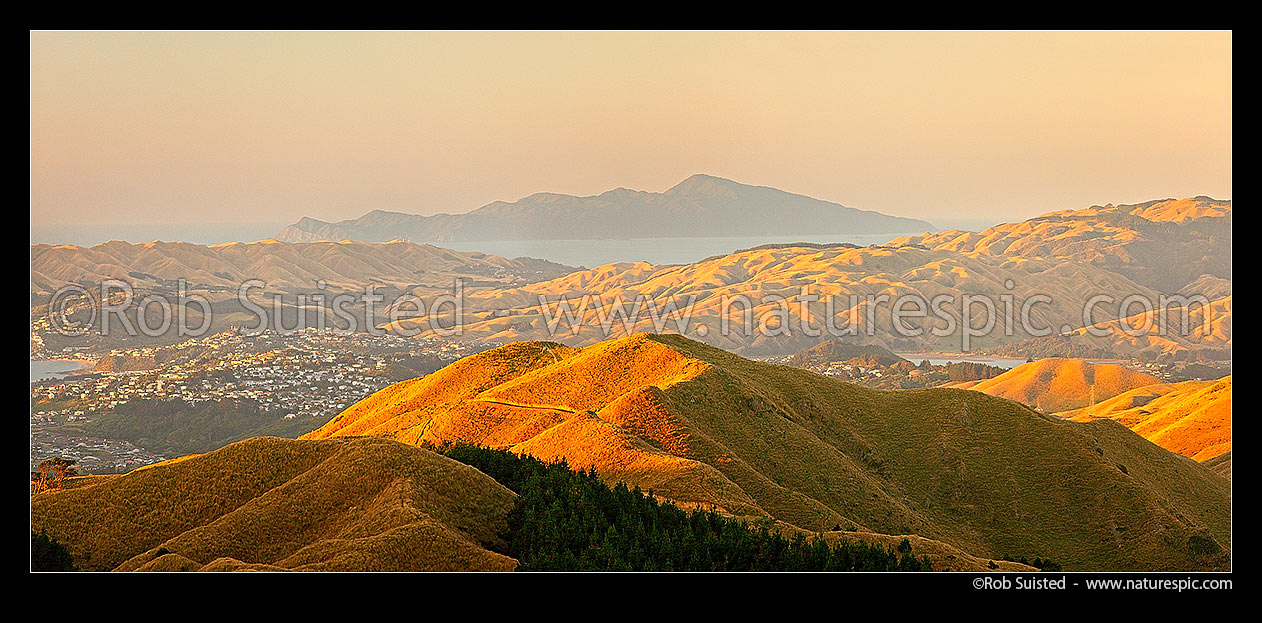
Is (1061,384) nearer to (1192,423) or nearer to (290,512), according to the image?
(1192,423)

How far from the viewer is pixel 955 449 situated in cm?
3791

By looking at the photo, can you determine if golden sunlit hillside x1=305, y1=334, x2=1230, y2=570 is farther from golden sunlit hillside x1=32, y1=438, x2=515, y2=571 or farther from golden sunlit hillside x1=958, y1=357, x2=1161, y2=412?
golden sunlit hillside x1=958, y1=357, x2=1161, y2=412

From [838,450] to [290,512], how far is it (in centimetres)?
2488

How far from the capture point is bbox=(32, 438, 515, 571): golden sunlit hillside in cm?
1466

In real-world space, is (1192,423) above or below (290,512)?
below

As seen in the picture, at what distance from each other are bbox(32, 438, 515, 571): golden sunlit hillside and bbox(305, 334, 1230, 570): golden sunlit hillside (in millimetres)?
8621

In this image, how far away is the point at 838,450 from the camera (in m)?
36.8

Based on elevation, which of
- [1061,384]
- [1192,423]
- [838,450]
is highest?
[838,450]

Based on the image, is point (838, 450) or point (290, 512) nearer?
point (290, 512)

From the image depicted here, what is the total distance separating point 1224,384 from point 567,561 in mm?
101634

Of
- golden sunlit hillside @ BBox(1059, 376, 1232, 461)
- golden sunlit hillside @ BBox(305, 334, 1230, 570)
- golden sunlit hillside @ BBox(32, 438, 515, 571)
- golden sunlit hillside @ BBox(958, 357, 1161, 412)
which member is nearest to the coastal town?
golden sunlit hillside @ BBox(305, 334, 1230, 570)

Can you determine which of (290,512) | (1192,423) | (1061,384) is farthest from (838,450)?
(1061,384)

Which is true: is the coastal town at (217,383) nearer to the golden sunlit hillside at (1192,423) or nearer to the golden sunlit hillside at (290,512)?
the golden sunlit hillside at (290,512)
